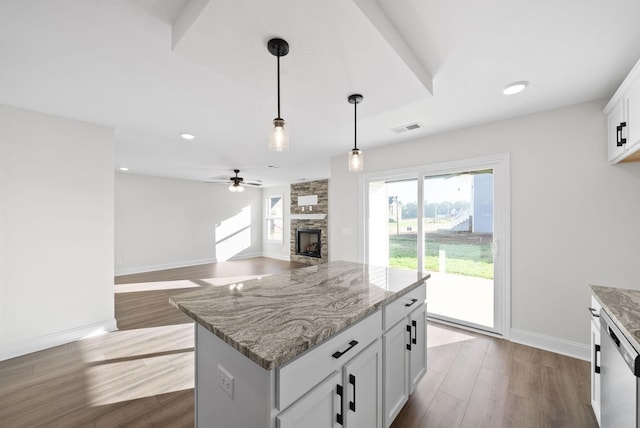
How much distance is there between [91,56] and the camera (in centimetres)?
170

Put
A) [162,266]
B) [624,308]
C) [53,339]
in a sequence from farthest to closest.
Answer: [162,266]
[53,339]
[624,308]

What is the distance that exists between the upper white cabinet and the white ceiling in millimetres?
150

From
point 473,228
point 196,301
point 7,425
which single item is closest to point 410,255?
point 473,228

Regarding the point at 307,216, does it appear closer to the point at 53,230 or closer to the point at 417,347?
the point at 53,230

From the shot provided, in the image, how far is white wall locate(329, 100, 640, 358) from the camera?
2299mm

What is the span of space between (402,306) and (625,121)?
2.21m

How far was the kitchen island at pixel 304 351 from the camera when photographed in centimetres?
95

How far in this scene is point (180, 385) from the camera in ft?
6.95

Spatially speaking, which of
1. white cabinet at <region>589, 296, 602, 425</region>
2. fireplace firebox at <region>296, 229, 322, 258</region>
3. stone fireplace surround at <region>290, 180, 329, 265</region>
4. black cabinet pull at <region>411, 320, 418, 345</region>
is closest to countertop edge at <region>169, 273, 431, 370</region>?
black cabinet pull at <region>411, 320, 418, 345</region>

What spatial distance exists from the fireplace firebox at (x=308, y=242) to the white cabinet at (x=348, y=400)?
6063 mm

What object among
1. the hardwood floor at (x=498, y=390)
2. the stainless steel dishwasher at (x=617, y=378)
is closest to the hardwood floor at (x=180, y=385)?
the hardwood floor at (x=498, y=390)

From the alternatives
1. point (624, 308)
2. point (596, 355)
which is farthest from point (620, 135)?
point (596, 355)

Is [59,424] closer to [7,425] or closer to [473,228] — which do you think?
[7,425]

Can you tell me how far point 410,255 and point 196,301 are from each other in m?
3.04
